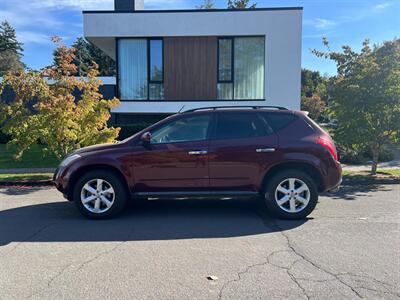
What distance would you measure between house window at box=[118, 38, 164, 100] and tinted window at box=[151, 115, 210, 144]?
37.3ft

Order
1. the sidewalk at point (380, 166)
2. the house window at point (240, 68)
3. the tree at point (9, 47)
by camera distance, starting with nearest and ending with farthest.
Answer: the sidewalk at point (380, 166), the house window at point (240, 68), the tree at point (9, 47)

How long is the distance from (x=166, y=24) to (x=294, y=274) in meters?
14.9

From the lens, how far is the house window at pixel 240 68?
1762cm

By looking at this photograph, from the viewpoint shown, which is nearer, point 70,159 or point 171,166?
point 171,166

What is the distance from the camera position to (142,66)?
17.9m

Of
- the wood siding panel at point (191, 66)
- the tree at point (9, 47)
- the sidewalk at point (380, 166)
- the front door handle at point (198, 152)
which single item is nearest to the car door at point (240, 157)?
the front door handle at point (198, 152)

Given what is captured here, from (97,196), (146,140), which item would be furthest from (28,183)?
(146,140)

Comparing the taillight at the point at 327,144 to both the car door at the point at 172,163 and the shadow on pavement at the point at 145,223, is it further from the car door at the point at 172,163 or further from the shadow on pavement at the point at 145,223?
the car door at the point at 172,163

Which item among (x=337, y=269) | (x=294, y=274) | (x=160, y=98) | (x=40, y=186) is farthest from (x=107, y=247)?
(x=160, y=98)

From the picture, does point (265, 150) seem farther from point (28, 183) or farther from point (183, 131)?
point (28, 183)

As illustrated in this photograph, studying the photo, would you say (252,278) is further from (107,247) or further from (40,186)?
(40,186)

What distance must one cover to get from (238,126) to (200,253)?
2535 mm

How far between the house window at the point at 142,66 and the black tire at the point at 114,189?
458 inches

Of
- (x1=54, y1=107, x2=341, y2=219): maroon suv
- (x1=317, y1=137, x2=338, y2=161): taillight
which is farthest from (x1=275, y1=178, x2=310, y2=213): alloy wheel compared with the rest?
(x1=317, y1=137, x2=338, y2=161): taillight
